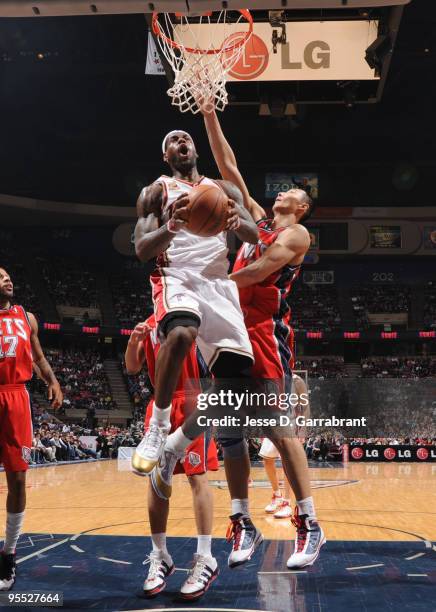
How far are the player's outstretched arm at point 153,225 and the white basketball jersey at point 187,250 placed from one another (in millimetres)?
56

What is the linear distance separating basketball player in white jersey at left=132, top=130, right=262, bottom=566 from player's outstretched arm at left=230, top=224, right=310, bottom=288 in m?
0.45

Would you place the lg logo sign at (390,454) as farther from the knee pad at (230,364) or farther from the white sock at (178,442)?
the white sock at (178,442)

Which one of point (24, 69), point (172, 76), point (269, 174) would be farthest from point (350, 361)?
point (172, 76)

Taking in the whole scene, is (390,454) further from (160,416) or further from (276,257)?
(160,416)

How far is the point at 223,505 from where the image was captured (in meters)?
10.6

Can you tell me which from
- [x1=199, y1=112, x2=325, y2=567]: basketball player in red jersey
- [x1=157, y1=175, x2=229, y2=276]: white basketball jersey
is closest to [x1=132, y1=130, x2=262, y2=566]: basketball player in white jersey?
[x1=157, y1=175, x2=229, y2=276]: white basketball jersey

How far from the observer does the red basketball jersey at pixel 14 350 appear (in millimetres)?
5445

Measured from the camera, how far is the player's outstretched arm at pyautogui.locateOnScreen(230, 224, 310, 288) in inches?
195

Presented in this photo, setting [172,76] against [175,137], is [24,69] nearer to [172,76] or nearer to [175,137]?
[172,76]

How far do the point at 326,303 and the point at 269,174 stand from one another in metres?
8.01

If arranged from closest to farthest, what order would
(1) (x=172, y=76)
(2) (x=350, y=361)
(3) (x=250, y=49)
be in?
(3) (x=250, y=49) → (1) (x=172, y=76) → (2) (x=350, y=361)

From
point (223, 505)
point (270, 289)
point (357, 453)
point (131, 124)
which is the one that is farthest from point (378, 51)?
point (131, 124)

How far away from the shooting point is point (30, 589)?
482cm

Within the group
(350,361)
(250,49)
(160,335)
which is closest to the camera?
(160,335)
